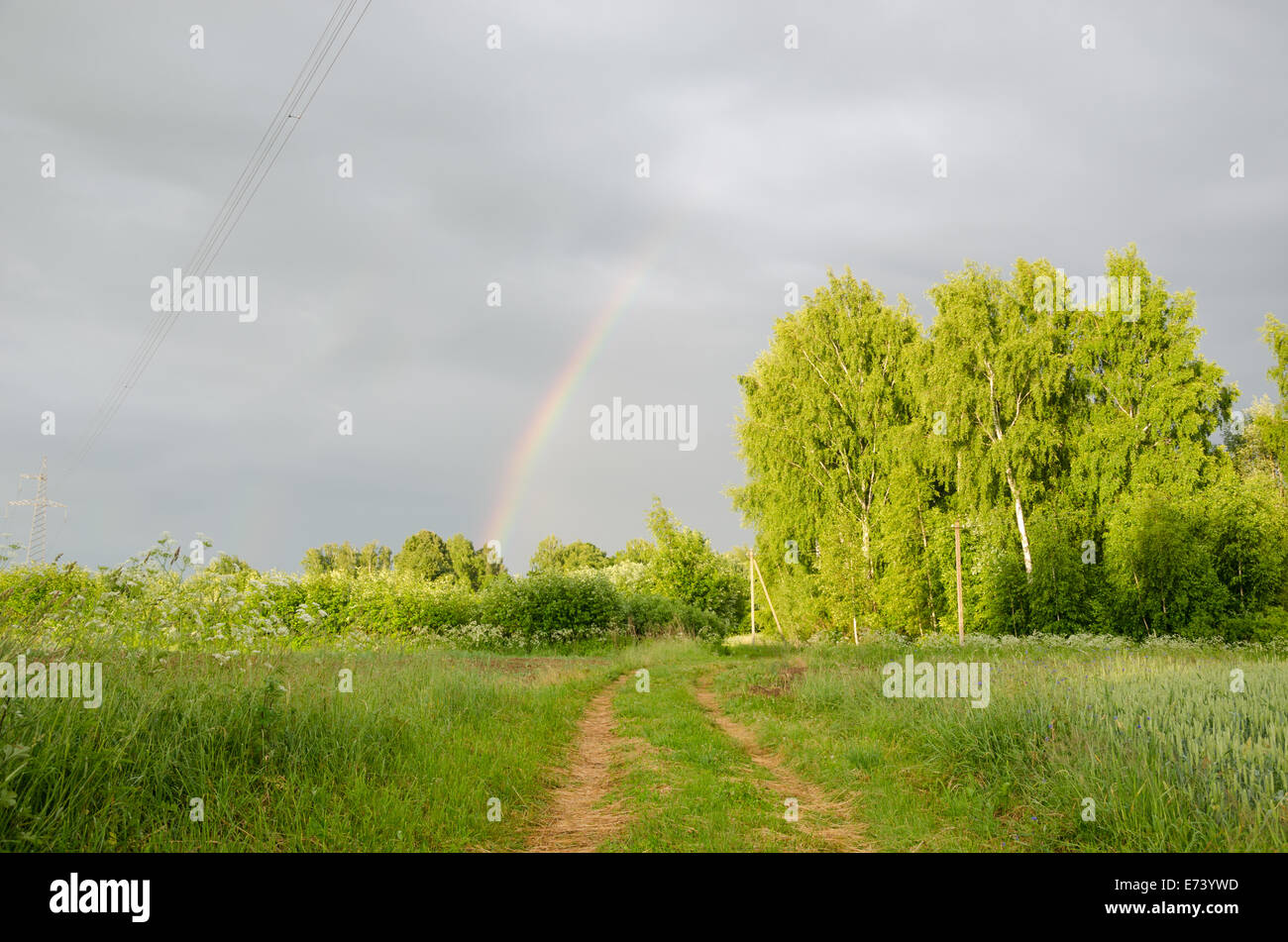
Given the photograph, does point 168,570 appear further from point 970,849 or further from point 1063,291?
point 1063,291

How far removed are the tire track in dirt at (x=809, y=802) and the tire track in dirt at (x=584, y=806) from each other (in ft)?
5.96

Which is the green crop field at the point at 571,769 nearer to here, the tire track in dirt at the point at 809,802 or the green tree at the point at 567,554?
the tire track in dirt at the point at 809,802

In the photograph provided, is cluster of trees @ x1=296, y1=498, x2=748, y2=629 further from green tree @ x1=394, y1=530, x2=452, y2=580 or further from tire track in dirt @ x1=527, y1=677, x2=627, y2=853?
green tree @ x1=394, y1=530, x2=452, y2=580

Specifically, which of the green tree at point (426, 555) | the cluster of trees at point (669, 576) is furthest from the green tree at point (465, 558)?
the cluster of trees at point (669, 576)

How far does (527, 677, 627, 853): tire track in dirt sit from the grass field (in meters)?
0.04

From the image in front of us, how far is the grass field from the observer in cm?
477

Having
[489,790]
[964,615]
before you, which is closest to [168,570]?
[489,790]

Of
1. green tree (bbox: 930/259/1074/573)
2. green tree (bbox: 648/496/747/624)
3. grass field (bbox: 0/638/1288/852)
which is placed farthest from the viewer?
green tree (bbox: 648/496/747/624)

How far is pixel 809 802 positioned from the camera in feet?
24.9

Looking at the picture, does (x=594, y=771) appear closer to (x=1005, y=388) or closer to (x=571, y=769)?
(x=571, y=769)

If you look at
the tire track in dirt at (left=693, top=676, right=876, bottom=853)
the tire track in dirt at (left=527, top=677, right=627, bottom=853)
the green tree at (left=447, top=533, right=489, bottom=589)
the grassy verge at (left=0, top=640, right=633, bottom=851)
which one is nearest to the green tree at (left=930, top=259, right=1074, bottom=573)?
the tire track in dirt at (left=693, top=676, right=876, bottom=853)

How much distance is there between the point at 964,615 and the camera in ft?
105

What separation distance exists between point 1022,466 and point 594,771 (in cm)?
2799
